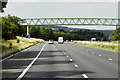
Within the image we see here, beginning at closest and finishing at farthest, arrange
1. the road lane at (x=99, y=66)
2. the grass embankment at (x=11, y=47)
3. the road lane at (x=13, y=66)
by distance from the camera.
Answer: the road lane at (x=99, y=66), the road lane at (x=13, y=66), the grass embankment at (x=11, y=47)

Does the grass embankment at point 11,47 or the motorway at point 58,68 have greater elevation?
the grass embankment at point 11,47

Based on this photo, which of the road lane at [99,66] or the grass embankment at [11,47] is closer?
the road lane at [99,66]

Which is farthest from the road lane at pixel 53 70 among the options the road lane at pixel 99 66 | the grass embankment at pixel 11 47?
the grass embankment at pixel 11 47

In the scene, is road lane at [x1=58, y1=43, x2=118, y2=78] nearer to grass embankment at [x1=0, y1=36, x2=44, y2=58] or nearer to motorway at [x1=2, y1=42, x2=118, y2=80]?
motorway at [x1=2, y1=42, x2=118, y2=80]

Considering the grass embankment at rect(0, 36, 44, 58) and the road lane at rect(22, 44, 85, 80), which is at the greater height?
the grass embankment at rect(0, 36, 44, 58)

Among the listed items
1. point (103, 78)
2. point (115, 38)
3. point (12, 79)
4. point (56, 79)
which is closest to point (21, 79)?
point (12, 79)

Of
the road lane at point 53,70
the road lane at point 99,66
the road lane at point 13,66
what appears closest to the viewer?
the road lane at point 53,70

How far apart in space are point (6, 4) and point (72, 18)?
80.6m

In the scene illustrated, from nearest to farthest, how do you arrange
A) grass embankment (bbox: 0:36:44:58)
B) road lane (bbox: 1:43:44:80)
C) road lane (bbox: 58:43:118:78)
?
road lane (bbox: 58:43:118:78), road lane (bbox: 1:43:44:80), grass embankment (bbox: 0:36:44:58)

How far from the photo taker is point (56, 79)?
13.1m

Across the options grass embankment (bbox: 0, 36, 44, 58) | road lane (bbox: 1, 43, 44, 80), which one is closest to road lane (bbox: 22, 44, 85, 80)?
road lane (bbox: 1, 43, 44, 80)

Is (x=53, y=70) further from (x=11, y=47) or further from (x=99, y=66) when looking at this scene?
(x=11, y=47)

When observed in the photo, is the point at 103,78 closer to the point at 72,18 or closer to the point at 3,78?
the point at 3,78

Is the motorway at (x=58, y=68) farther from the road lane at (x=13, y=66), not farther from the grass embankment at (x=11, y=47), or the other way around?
the grass embankment at (x=11, y=47)
